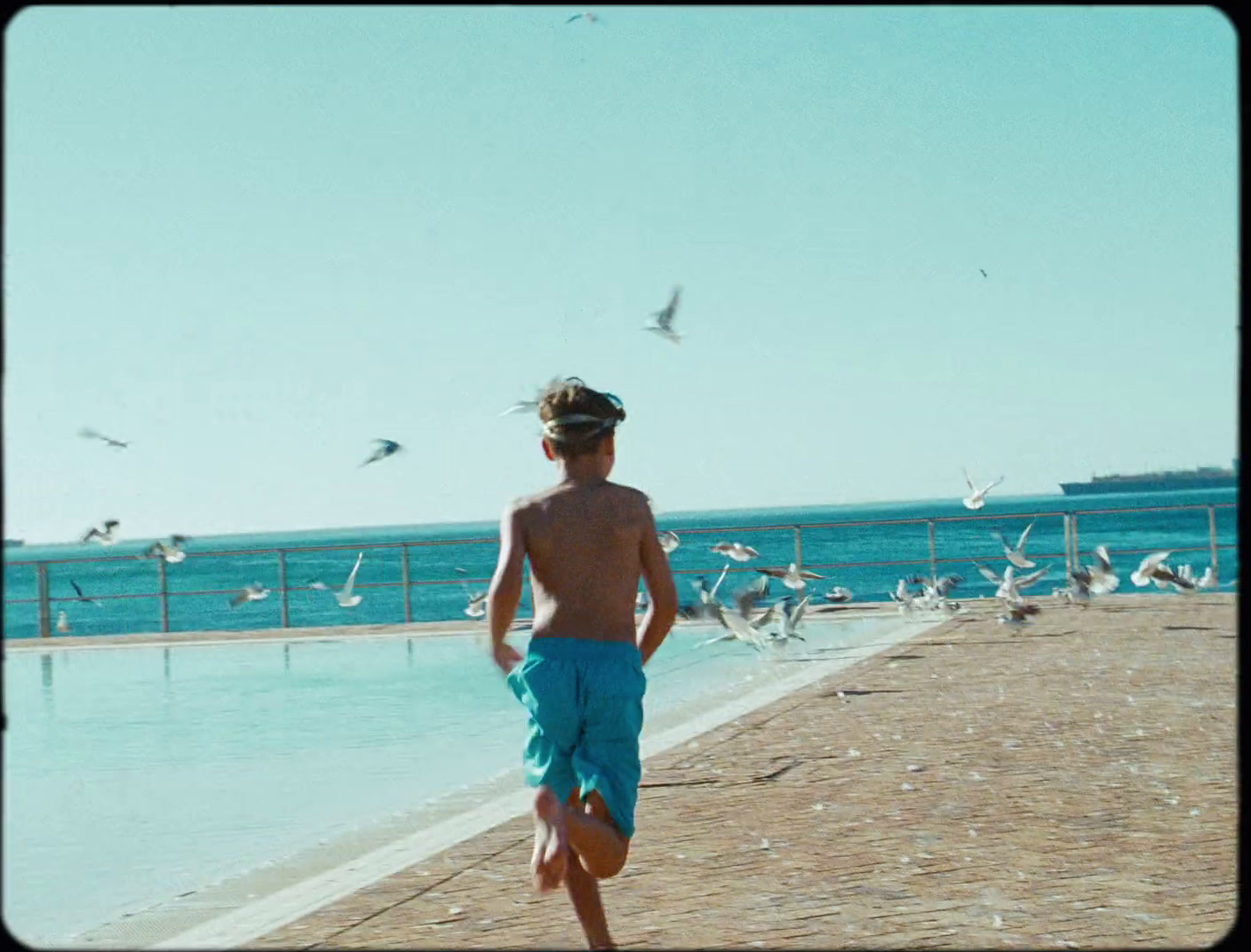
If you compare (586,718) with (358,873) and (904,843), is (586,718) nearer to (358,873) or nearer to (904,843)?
(358,873)

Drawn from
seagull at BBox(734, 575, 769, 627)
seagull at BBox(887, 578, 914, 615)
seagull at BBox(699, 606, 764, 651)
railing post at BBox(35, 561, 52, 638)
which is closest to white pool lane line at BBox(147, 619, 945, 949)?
seagull at BBox(699, 606, 764, 651)

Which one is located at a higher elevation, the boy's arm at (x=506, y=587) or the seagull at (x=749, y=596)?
the boy's arm at (x=506, y=587)

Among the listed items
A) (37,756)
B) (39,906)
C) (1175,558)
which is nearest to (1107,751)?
(39,906)

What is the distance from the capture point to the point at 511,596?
389cm

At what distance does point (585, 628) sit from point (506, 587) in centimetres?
22

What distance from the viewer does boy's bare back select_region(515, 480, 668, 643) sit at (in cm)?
391

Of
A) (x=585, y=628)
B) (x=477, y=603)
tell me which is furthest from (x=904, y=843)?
(x=477, y=603)

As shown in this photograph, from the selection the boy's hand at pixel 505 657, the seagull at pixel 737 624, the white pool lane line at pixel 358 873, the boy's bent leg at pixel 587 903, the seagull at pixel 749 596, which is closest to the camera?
the boy's bent leg at pixel 587 903

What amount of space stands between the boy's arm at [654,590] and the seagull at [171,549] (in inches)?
309

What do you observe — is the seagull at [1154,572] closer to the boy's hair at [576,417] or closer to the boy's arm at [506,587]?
the boy's hair at [576,417]

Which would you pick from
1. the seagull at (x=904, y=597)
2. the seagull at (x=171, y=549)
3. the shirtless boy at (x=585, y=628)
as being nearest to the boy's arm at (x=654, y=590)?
the shirtless boy at (x=585, y=628)

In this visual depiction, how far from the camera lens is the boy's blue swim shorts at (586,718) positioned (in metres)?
3.83

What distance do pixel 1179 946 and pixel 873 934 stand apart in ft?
2.51

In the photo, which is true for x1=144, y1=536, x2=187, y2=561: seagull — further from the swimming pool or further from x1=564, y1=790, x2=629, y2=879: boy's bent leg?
x1=564, y1=790, x2=629, y2=879: boy's bent leg
